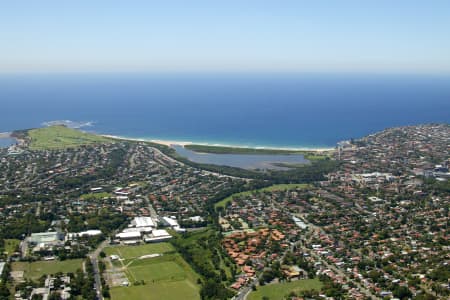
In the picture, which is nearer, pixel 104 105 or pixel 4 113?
pixel 4 113

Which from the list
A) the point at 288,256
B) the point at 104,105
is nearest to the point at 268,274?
the point at 288,256

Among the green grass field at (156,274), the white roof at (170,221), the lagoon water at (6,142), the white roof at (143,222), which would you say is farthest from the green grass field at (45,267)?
the lagoon water at (6,142)

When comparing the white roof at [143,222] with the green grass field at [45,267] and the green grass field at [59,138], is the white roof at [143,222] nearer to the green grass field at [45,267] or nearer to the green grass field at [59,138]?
the green grass field at [45,267]

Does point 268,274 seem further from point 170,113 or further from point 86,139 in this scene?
point 170,113

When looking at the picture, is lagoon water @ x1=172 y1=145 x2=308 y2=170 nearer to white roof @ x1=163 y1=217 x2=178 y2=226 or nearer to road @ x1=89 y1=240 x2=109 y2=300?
white roof @ x1=163 y1=217 x2=178 y2=226

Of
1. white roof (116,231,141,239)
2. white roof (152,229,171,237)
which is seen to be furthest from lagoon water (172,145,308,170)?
white roof (116,231,141,239)

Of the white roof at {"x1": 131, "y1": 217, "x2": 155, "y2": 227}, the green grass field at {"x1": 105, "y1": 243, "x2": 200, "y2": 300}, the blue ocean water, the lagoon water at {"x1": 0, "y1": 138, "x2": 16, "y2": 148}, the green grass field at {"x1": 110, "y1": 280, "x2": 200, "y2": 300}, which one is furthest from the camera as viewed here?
the blue ocean water
